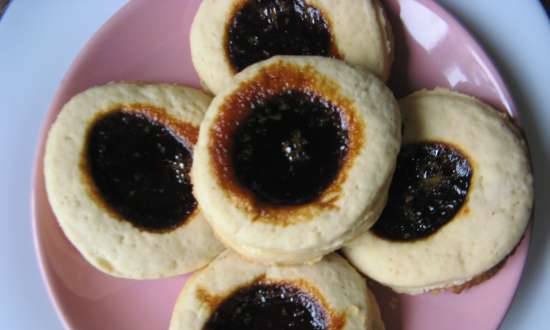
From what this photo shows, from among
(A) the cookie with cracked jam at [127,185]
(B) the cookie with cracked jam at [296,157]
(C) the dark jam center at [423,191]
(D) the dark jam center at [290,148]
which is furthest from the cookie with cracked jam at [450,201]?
(A) the cookie with cracked jam at [127,185]

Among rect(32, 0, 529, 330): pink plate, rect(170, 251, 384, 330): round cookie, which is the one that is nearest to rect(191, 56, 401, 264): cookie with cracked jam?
rect(170, 251, 384, 330): round cookie

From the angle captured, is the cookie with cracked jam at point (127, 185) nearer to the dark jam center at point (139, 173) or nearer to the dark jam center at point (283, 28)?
the dark jam center at point (139, 173)

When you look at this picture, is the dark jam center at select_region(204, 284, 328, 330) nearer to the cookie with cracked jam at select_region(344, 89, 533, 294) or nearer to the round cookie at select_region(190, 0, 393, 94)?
the cookie with cracked jam at select_region(344, 89, 533, 294)

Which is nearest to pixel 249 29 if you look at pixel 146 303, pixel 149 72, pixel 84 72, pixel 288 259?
→ pixel 149 72

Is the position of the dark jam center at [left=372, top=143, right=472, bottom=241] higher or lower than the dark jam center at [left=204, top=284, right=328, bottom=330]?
higher

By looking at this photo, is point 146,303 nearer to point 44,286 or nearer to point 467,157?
point 44,286

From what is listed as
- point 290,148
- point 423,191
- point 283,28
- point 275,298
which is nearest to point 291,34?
point 283,28
